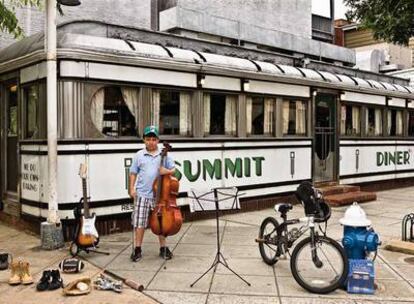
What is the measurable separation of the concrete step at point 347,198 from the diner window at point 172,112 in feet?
13.3

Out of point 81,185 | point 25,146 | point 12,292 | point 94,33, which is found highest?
point 94,33

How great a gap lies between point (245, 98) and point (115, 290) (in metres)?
5.97

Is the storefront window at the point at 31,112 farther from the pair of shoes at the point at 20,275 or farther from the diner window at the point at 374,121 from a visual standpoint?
the diner window at the point at 374,121

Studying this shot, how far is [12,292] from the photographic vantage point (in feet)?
17.5

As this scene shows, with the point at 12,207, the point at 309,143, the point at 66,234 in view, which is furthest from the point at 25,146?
the point at 309,143

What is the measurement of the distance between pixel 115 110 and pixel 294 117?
4994 mm

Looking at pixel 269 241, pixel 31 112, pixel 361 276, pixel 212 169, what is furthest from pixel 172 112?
pixel 361 276

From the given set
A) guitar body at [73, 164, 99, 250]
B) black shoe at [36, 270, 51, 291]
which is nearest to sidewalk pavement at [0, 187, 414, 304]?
black shoe at [36, 270, 51, 291]

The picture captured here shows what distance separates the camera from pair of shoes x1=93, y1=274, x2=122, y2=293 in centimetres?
540

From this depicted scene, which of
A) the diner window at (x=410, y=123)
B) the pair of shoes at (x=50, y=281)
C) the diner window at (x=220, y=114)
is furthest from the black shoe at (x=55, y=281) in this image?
the diner window at (x=410, y=123)

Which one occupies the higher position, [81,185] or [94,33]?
[94,33]

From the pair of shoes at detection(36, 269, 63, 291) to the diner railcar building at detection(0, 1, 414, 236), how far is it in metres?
2.16

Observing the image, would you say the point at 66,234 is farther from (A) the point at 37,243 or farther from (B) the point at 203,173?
(B) the point at 203,173

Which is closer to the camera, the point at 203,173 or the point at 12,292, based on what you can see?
the point at 12,292
